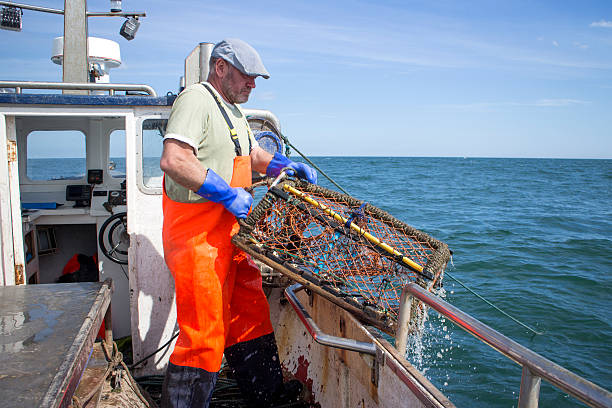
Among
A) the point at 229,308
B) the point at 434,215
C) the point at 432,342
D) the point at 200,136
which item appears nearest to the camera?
the point at 200,136

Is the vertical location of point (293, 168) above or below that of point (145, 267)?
above

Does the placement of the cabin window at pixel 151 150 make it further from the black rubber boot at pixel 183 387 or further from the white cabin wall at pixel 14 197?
the black rubber boot at pixel 183 387

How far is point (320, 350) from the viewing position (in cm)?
328

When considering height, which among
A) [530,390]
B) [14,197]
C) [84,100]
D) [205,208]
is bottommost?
[530,390]

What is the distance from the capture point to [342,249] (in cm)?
285

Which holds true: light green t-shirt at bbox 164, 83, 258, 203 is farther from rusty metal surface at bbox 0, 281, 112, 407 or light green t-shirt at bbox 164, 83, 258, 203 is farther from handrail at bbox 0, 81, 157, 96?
handrail at bbox 0, 81, 157, 96

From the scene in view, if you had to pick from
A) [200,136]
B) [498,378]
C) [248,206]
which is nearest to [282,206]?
[248,206]

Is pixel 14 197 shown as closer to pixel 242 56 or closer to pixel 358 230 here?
pixel 242 56

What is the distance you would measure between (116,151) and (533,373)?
5.50 metres

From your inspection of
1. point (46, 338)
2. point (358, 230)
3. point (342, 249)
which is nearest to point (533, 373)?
point (358, 230)

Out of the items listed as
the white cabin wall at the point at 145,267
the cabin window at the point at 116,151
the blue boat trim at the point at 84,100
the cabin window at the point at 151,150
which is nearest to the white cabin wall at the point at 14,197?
the blue boat trim at the point at 84,100

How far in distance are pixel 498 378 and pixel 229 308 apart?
4590 millimetres

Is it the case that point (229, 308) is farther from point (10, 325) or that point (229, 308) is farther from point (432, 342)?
point (432, 342)

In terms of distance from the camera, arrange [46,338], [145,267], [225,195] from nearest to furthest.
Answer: [46,338]
[225,195]
[145,267]
